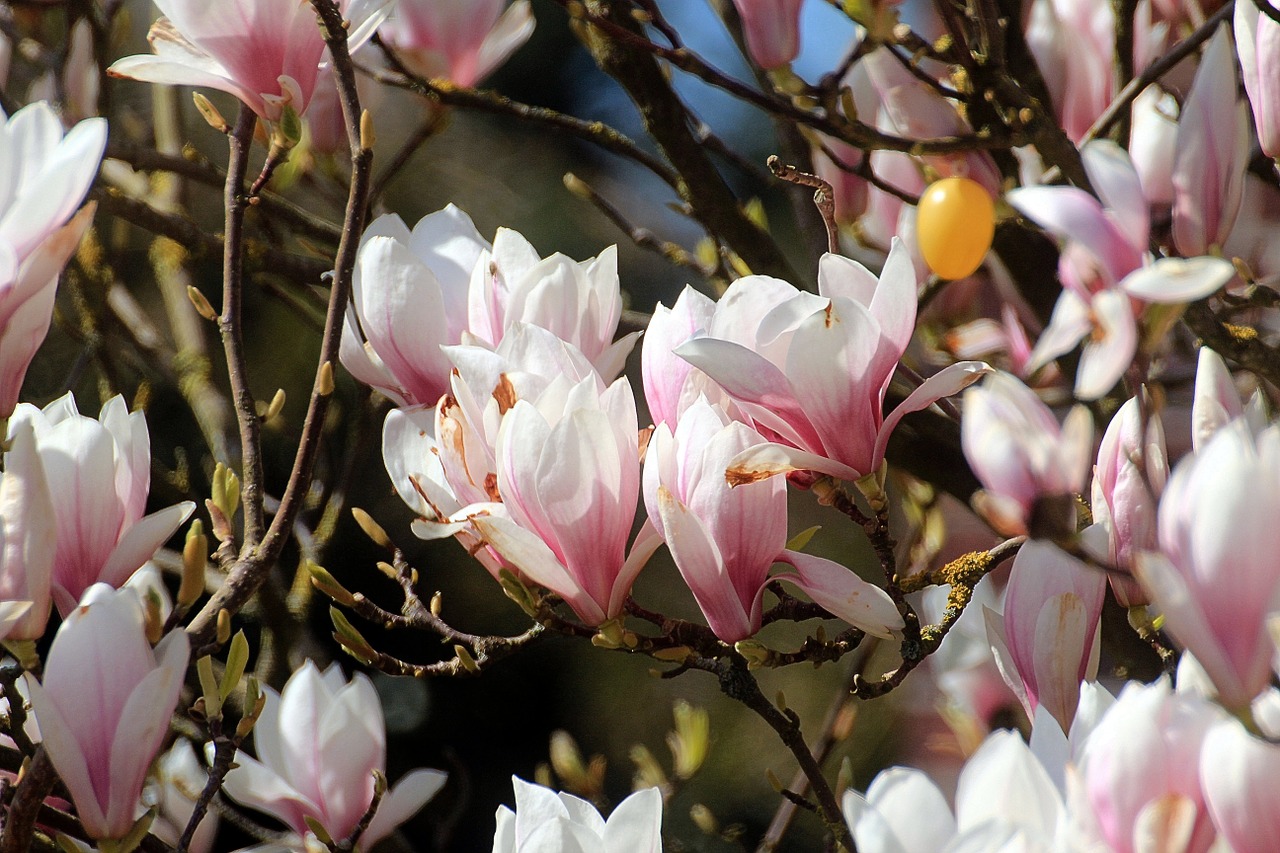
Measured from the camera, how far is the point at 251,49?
0.58m

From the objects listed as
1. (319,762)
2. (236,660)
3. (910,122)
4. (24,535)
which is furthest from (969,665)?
(24,535)

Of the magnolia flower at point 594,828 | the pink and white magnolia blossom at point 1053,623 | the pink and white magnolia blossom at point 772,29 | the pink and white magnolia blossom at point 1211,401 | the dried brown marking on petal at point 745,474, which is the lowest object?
the magnolia flower at point 594,828

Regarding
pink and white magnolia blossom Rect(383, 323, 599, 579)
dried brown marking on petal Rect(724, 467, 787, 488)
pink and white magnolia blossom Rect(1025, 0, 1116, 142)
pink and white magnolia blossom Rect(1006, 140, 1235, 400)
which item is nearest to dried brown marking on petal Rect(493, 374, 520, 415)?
pink and white magnolia blossom Rect(383, 323, 599, 579)

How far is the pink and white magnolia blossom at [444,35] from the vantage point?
0.95 metres

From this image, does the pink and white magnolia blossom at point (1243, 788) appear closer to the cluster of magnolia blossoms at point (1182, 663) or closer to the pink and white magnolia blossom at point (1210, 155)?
the cluster of magnolia blossoms at point (1182, 663)

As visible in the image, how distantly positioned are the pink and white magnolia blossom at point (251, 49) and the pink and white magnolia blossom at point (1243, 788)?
48cm

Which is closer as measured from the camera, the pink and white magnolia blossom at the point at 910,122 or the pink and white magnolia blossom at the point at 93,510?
the pink and white magnolia blossom at the point at 93,510

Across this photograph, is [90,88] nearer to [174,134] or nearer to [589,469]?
[174,134]

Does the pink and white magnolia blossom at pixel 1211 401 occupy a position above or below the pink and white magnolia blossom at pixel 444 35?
below

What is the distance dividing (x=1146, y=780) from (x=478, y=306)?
37 cm

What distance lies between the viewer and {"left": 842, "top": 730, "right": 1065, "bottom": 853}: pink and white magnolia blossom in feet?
1.25

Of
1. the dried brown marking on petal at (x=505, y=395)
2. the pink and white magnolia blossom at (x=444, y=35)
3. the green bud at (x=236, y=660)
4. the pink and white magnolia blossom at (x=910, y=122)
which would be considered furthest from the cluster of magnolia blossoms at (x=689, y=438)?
the pink and white magnolia blossom at (x=444, y=35)

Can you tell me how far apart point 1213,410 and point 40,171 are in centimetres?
47

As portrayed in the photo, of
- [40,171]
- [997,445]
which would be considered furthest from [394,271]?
[997,445]
